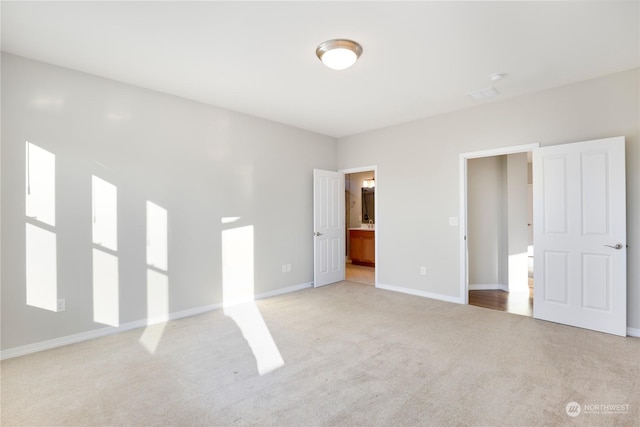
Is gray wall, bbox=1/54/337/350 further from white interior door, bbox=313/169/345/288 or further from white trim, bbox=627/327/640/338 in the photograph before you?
white trim, bbox=627/327/640/338

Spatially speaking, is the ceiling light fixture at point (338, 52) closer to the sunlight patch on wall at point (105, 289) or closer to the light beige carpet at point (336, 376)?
the light beige carpet at point (336, 376)

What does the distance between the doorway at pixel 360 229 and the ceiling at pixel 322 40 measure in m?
2.72

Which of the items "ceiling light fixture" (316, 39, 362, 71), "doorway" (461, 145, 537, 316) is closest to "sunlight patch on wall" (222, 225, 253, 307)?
"ceiling light fixture" (316, 39, 362, 71)

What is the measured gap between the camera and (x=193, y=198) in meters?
3.88

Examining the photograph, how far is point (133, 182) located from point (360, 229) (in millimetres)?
5194

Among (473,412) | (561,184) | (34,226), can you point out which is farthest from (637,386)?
(34,226)

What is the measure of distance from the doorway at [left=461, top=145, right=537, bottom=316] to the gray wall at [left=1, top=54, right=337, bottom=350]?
3.25 m

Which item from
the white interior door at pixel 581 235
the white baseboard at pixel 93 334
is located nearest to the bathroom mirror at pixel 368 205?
the white interior door at pixel 581 235

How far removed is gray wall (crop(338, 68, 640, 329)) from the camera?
3121 mm

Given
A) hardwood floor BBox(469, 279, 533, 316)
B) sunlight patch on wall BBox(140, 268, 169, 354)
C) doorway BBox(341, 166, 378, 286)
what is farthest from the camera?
doorway BBox(341, 166, 378, 286)

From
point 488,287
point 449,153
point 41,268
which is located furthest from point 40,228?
point 488,287

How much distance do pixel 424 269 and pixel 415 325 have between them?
1.42 metres

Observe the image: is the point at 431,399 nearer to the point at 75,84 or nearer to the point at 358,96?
the point at 358,96

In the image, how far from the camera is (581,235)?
328cm
